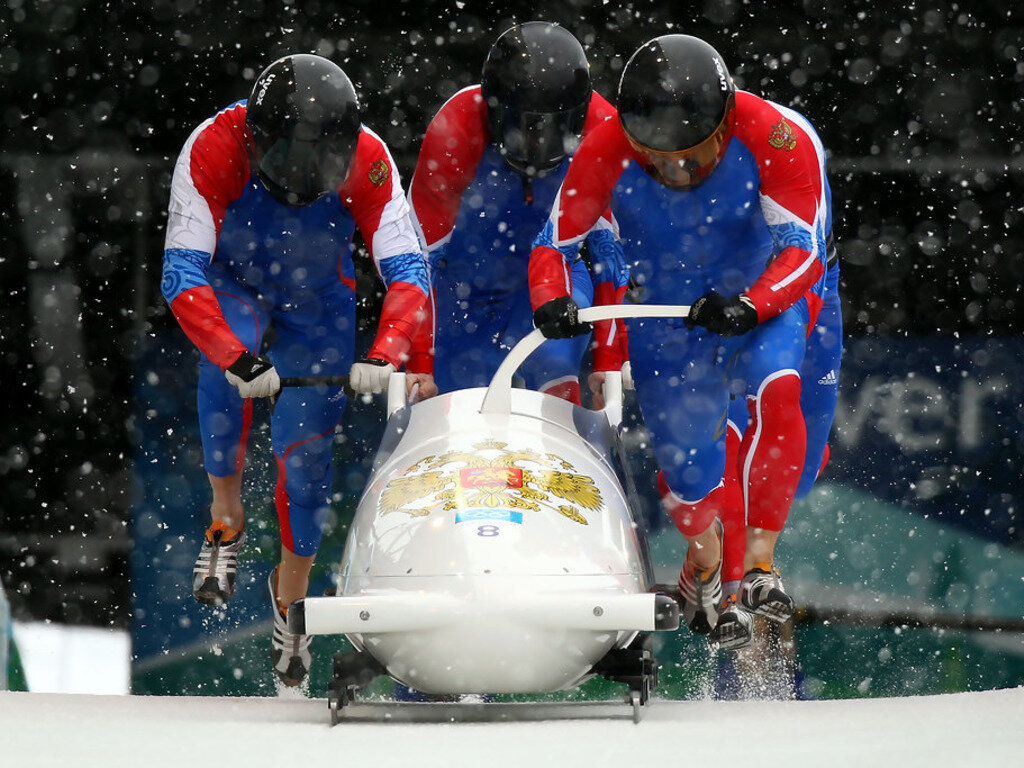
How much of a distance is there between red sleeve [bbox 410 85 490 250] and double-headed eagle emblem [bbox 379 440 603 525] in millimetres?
1290

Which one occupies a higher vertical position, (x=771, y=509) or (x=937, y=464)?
(x=771, y=509)

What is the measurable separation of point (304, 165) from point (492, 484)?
4.16ft

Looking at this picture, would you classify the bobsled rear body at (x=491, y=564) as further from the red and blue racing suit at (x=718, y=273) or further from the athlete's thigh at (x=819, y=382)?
the athlete's thigh at (x=819, y=382)

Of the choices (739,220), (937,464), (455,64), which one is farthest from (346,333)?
(937,464)

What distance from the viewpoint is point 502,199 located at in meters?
4.32

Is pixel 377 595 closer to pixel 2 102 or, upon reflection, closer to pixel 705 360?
pixel 705 360

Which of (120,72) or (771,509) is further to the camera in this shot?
(120,72)

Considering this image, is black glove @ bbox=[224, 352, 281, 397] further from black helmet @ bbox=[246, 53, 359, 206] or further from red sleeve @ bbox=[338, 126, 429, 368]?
black helmet @ bbox=[246, 53, 359, 206]

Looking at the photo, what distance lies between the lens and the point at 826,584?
5.75 metres

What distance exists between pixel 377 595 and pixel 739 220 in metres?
1.54

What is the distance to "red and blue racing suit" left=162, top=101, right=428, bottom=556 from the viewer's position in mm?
3961

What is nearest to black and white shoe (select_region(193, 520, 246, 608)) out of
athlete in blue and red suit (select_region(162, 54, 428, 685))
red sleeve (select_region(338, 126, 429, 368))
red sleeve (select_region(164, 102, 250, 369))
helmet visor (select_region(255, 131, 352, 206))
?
athlete in blue and red suit (select_region(162, 54, 428, 685))

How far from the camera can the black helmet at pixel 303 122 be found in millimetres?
3779

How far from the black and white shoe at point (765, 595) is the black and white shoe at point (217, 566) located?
1.54 meters
